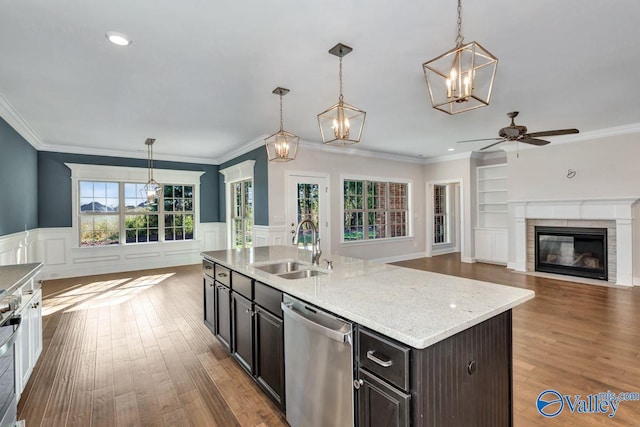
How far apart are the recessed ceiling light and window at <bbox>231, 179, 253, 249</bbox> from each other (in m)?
3.91

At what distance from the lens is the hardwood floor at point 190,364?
203 centimetres

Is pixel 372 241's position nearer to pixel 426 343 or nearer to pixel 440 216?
pixel 440 216

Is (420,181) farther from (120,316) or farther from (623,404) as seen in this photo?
(120,316)

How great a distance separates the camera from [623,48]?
8.55 feet

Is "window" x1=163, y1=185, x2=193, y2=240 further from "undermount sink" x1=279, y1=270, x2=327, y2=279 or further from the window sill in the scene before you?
"undermount sink" x1=279, y1=270, x2=327, y2=279

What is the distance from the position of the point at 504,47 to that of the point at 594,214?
176 inches

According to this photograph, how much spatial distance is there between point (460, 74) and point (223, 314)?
2.64m

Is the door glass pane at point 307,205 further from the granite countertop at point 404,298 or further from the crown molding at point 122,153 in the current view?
the granite countertop at point 404,298

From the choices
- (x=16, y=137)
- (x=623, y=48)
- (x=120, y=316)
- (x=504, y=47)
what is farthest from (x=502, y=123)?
(x=16, y=137)

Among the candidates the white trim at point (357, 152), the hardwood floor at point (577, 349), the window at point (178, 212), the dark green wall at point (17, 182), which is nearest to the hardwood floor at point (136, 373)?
the dark green wall at point (17, 182)

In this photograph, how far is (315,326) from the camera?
156 centimetres

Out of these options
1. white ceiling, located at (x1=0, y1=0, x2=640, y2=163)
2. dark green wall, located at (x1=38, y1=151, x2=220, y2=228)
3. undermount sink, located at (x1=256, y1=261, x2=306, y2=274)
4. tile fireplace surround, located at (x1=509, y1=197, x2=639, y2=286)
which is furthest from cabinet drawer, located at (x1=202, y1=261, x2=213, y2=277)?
tile fireplace surround, located at (x1=509, y1=197, x2=639, y2=286)

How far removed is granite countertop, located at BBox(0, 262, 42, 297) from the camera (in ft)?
6.29

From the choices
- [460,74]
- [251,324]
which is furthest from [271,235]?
[460,74]
